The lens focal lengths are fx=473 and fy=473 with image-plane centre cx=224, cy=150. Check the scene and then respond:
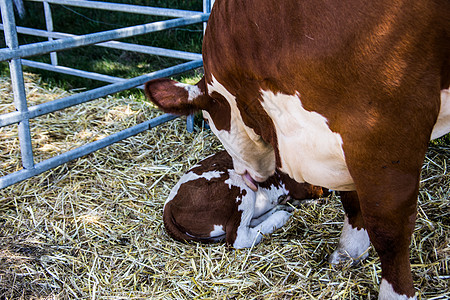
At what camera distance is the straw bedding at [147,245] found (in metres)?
2.53

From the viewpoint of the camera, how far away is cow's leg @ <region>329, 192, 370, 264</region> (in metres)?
2.66

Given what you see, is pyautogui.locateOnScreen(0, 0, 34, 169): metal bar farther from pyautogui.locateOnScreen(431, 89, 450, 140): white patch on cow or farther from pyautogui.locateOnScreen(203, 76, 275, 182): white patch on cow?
pyautogui.locateOnScreen(431, 89, 450, 140): white patch on cow

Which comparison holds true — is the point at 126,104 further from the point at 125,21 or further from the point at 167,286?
the point at 167,286

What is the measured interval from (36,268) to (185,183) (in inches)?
40.1

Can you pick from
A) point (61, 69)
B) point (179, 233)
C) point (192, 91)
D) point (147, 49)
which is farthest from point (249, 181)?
point (61, 69)

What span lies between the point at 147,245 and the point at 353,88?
5.72 ft

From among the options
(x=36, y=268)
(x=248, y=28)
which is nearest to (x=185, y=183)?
(x=36, y=268)

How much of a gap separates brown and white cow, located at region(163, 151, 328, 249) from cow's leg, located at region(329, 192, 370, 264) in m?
0.52

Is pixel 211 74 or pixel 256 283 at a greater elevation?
pixel 211 74

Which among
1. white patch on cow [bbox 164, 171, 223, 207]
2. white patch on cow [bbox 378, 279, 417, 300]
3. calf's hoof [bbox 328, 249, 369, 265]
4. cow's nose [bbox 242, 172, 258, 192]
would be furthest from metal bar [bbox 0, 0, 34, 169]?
white patch on cow [bbox 378, 279, 417, 300]

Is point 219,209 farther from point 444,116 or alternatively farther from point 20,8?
point 20,8

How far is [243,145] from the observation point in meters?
2.84

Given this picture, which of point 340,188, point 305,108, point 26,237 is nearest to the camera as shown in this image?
point 305,108

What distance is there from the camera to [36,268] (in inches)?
104
